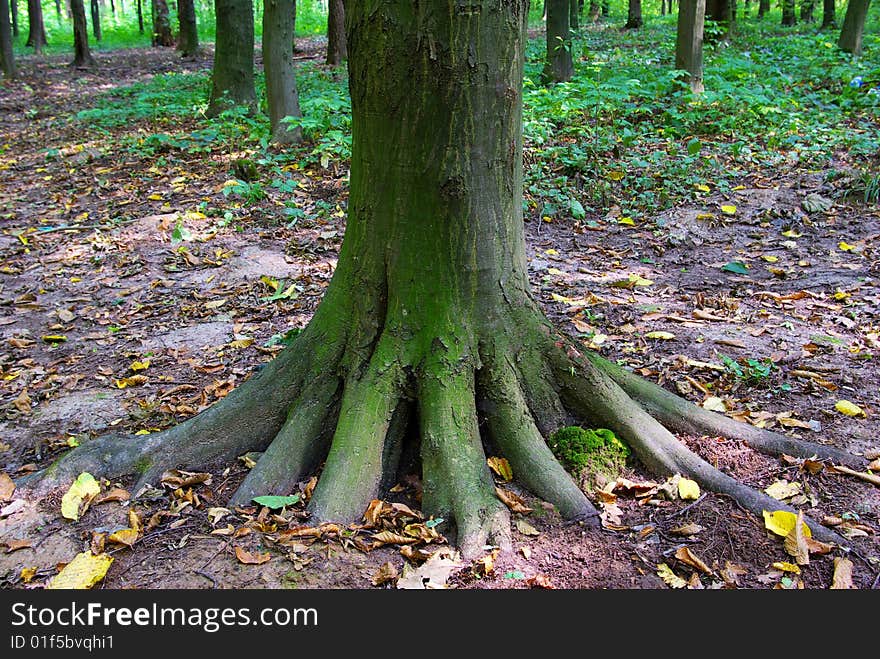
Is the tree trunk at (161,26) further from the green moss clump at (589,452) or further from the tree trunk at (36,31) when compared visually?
the green moss clump at (589,452)

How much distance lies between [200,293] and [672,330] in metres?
3.46

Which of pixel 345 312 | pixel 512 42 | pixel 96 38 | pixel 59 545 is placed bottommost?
pixel 59 545

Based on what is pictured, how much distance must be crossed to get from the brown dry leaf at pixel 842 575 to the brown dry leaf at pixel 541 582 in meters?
0.95

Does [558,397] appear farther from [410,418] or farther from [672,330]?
[672,330]

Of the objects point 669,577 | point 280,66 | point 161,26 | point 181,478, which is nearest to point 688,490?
point 669,577

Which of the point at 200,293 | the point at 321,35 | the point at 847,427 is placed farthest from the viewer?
the point at 321,35

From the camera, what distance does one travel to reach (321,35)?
28.2m

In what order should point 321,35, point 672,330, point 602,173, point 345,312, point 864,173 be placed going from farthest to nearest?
point 321,35, point 602,173, point 864,173, point 672,330, point 345,312

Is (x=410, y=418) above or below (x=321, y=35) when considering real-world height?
below

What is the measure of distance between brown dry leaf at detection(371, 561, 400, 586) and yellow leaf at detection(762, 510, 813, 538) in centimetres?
139

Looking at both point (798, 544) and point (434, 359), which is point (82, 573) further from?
point (798, 544)

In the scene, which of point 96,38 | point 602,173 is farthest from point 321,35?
point 602,173

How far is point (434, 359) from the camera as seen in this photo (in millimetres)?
2746

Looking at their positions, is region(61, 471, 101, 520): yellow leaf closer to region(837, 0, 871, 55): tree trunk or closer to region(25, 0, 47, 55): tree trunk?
region(837, 0, 871, 55): tree trunk
